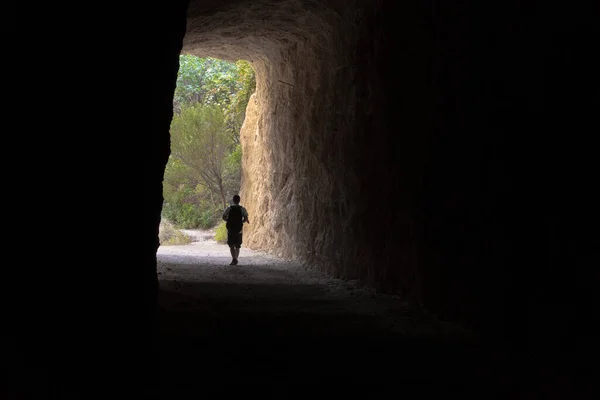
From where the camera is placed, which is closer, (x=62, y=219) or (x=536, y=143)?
(x=62, y=219)

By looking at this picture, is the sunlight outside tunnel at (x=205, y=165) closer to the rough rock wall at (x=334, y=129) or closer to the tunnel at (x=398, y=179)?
the rough rock wall at (x=334, y=129)

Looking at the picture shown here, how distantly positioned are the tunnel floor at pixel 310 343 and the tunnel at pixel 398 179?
0.40 feet

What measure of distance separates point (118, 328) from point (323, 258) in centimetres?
695

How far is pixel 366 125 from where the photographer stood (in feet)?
27.1

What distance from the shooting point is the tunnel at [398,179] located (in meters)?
3.11

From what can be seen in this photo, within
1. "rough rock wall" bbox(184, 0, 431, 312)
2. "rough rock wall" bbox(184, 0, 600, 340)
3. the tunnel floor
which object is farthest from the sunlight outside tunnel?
the tunnel floor

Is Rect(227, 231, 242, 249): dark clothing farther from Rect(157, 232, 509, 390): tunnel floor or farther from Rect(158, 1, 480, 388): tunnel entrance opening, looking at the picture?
Rect(157, 232, 509, 390): tunnel floor

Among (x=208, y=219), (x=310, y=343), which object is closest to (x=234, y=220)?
(x=310, y=343)

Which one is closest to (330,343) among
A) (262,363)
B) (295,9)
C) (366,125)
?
(262,363)

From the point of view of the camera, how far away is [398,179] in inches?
281

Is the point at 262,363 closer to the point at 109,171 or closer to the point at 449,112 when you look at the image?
the point at 109,171

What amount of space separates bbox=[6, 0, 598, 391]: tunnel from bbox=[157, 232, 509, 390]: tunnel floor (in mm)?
121

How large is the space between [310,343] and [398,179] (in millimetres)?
2812

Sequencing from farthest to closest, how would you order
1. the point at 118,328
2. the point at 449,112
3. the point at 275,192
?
1. the point at 275,192
2. the point at 449,112
3. the point at 118,328
